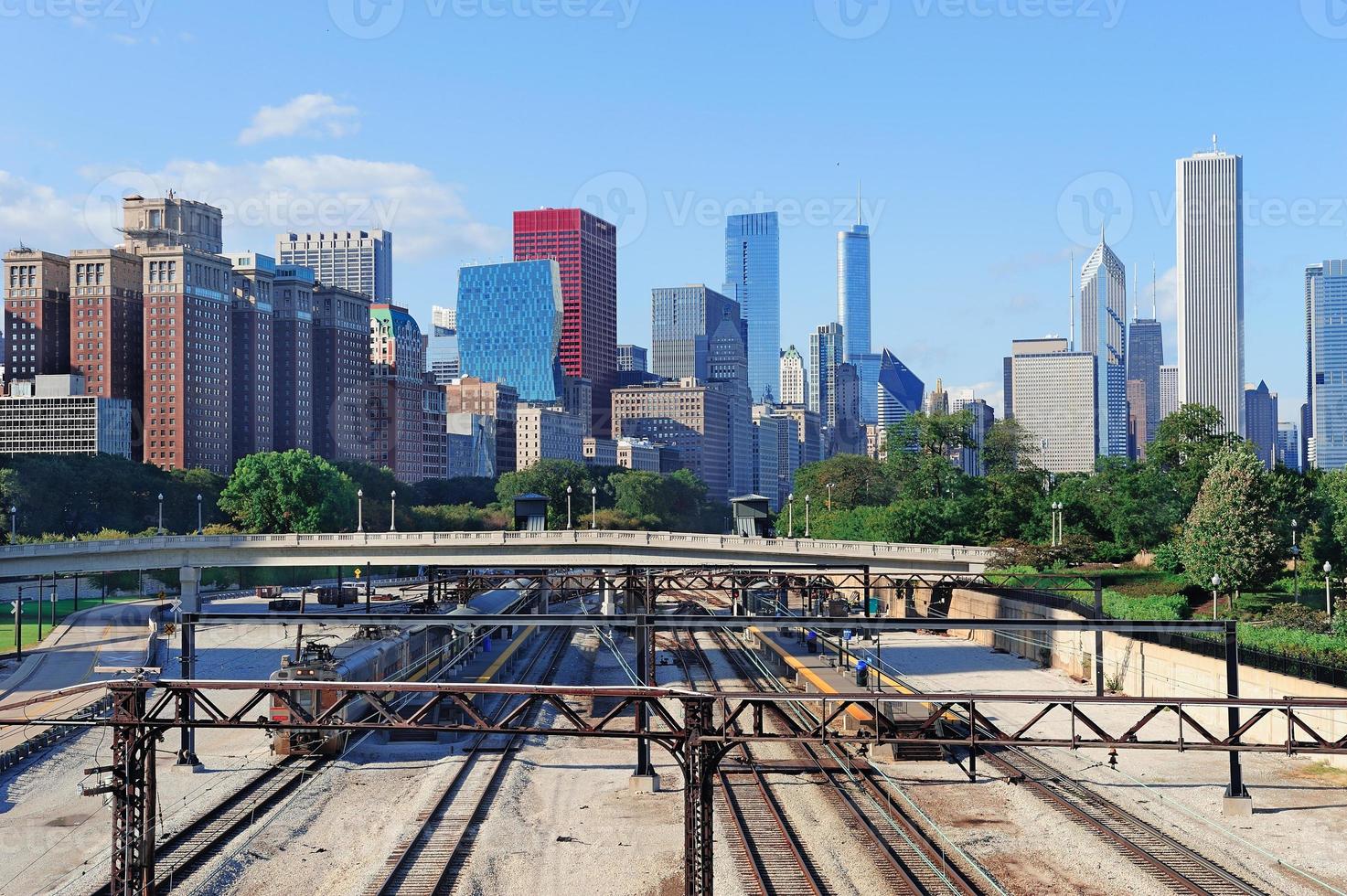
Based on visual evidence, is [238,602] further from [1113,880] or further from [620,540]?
[1113,880]

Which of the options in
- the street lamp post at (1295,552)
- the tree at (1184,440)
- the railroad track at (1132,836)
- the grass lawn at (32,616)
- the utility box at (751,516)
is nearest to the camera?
the railroad track at (1132,836)

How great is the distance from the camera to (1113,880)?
30375 mm

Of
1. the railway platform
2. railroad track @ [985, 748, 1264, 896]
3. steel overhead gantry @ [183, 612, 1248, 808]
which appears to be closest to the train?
steel overhead gantry @ [183, 612, 1248, 808]

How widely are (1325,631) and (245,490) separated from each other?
374 ft

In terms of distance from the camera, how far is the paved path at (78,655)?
59.3 metres

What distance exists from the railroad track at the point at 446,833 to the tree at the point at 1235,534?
45139mm

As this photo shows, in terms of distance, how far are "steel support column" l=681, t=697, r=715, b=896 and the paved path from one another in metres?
31.4

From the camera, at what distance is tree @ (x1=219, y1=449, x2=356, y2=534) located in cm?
14250

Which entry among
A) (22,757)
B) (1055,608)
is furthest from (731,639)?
(22,757)

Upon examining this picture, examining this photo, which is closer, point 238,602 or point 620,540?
point 620,540

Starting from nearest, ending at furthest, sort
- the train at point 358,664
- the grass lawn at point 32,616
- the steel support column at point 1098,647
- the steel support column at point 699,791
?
1. the steel support column at point 699,791
2. the train at point 358,664
3. the steel support column at point 1098,647
4. the grass lawn at point 32,616

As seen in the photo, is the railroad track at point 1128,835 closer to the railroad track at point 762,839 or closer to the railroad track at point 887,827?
the railroad track at point 887,827

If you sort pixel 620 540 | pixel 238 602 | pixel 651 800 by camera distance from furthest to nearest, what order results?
1. pixel 238 602
2. pixel 620 540
3. pixel 651 800

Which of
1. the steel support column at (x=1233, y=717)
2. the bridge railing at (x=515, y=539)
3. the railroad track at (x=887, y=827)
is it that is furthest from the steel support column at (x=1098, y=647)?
the bridge railing at (x=515, y=539)
